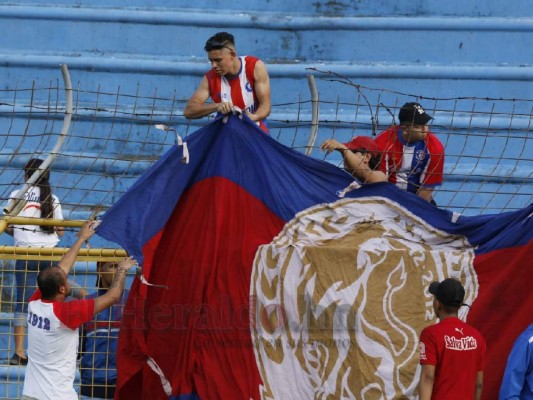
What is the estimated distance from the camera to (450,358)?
6.05 meters

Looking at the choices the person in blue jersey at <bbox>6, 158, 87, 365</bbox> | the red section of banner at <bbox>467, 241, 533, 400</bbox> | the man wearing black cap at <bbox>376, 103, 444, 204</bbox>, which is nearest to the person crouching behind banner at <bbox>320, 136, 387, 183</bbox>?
the man wearing black cap at <bbox>376, 103, 444, 204</bbox>

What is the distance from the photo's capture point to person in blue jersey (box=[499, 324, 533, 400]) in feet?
21.0

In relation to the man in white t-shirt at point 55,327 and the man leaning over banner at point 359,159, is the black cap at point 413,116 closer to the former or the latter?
the man leaning over banner at point 359,159

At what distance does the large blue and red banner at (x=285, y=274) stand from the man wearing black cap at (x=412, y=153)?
0.66 m

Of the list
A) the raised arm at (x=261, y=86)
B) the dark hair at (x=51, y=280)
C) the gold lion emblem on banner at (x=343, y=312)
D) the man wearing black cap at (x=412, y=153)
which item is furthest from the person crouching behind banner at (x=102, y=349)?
the man wearing black cap at (x=412, y=153)

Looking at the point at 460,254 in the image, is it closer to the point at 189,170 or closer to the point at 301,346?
the point at 301,346

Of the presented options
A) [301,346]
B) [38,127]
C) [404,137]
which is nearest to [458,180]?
[404,137]

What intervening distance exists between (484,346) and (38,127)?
17.1ft

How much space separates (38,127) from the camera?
9.93m

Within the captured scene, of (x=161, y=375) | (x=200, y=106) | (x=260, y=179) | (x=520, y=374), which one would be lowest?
(x=161, y=375)

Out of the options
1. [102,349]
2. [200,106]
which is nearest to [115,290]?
[102,349]

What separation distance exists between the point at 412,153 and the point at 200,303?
1995 millimetres

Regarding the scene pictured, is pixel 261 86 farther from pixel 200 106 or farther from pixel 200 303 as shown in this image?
pixel 200 303

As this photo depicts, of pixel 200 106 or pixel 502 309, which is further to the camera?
pixel 200 106
